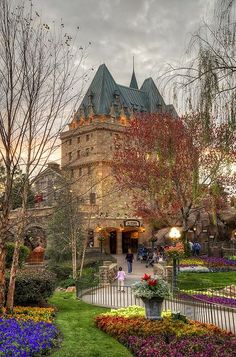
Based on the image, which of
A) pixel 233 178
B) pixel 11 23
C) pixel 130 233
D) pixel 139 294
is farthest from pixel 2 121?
pixel 130 233

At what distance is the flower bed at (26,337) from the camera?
9.02 m

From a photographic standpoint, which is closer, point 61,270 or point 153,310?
point 153,310

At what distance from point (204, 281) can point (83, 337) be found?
11.4m

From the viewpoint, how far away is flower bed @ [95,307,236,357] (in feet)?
31.8

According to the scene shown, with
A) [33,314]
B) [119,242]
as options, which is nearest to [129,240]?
[119,242]

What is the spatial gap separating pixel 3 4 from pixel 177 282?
15082 mm

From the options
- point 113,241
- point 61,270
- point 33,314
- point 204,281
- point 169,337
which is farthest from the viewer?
point 113,241

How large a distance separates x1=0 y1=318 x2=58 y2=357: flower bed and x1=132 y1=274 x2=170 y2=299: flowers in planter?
265 cm

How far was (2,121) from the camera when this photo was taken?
11516 millimetres

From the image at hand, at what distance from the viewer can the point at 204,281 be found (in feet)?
71.0

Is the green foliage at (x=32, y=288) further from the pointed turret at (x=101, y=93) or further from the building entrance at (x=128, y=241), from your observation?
the pointed turret at (x=101, y=93)

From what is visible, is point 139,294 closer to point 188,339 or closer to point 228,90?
point 188,339

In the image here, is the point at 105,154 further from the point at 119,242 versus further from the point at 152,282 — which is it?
the point at 152,282

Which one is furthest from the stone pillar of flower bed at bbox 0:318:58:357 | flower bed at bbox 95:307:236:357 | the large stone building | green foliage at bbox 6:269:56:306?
flower bed at bbox 0:318:58:357
